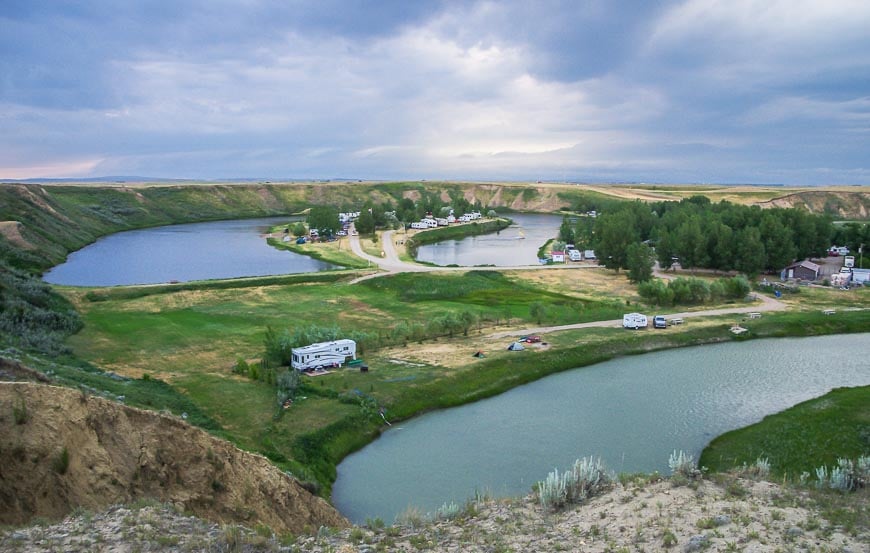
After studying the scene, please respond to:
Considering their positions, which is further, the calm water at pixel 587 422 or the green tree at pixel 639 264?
the green tree at pixel 639 264

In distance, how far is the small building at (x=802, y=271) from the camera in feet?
211

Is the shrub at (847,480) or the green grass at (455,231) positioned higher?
the green grass at (455,231)

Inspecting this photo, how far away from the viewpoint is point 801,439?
24797 millimetres

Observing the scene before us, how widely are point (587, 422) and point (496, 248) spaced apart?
69.1 m

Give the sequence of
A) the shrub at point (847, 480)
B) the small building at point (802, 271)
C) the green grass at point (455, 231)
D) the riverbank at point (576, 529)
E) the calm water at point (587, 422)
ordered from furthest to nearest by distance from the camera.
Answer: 1. the green grass at point (455, 231)
2. the small building at point (802, 271)
3. the calm water at point (587, 422)
4. the shrub at point (847, 480)
5. the riverbank at point (576, 529)

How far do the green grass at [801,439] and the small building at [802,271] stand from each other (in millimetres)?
41476

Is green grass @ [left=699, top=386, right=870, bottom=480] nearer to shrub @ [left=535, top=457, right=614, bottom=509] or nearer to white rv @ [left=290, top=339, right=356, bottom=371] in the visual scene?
shrub @ [left=535, top=457, right=614, bottom=509]

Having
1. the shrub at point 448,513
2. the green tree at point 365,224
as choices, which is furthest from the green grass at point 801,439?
the green tree at point 365,224

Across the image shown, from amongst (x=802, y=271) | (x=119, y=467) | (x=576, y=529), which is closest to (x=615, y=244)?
(x=802, y=271)

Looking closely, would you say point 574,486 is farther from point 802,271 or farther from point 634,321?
point 802,271

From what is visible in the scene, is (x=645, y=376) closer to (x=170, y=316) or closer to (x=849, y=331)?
(x=849, y=331)

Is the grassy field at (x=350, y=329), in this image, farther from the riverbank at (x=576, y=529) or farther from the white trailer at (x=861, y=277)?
the riverbank at (x=576, y=529)

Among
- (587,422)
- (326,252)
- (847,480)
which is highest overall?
(847,480)

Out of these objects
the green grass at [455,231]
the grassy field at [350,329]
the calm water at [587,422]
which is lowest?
the calm water at [587,422]
